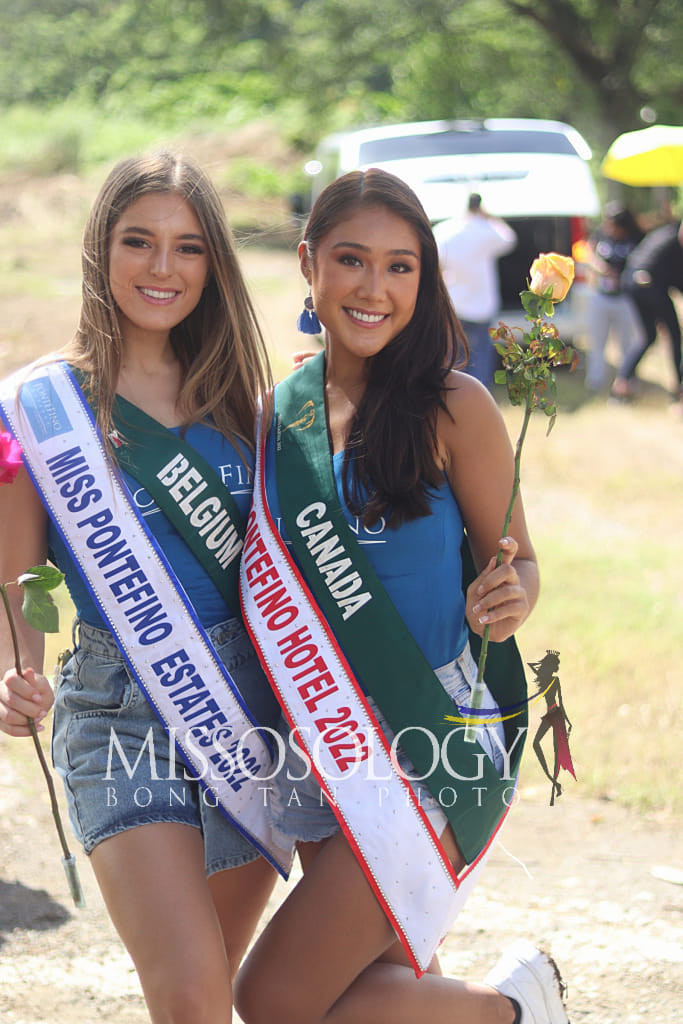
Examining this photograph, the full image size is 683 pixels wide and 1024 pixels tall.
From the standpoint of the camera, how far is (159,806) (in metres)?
2.11

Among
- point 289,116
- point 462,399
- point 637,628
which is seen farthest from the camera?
point 289,116

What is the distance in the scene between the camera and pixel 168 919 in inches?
77.5

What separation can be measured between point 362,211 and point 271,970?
4.64 feet

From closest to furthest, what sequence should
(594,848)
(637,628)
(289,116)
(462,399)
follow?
(462,399) → (594,848) → (637,628) → (289,116)

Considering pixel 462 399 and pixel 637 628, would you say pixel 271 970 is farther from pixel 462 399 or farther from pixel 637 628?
pixel 637 628

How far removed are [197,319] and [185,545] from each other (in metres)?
0.53

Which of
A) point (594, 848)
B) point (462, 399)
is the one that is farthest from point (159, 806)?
point (594, 848)

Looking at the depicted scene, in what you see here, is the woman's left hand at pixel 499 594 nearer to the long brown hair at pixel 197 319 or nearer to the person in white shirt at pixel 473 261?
the long brown hair at pixel 197 319

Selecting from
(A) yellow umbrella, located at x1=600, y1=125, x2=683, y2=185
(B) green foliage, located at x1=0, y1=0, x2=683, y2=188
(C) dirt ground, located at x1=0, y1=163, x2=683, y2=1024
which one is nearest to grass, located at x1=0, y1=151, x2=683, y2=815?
(C) dirt ground, located at x1=0, y1=163, x2=683, y2=1024

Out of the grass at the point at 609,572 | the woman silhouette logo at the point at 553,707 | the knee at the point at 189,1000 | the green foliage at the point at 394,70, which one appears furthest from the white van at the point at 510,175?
the green foliage at the point at 394,70

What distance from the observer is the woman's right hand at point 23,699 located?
2.02 meters

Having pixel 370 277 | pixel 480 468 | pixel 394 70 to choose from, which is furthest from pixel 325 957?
pixel 394 70

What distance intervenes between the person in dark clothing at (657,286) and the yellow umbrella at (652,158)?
130cm

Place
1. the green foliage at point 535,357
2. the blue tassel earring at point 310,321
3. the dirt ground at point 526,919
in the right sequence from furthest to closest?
the dirt ground at point 526,919 < the blue tassel earring at point 310,321 < the green foliage at point 535,357
